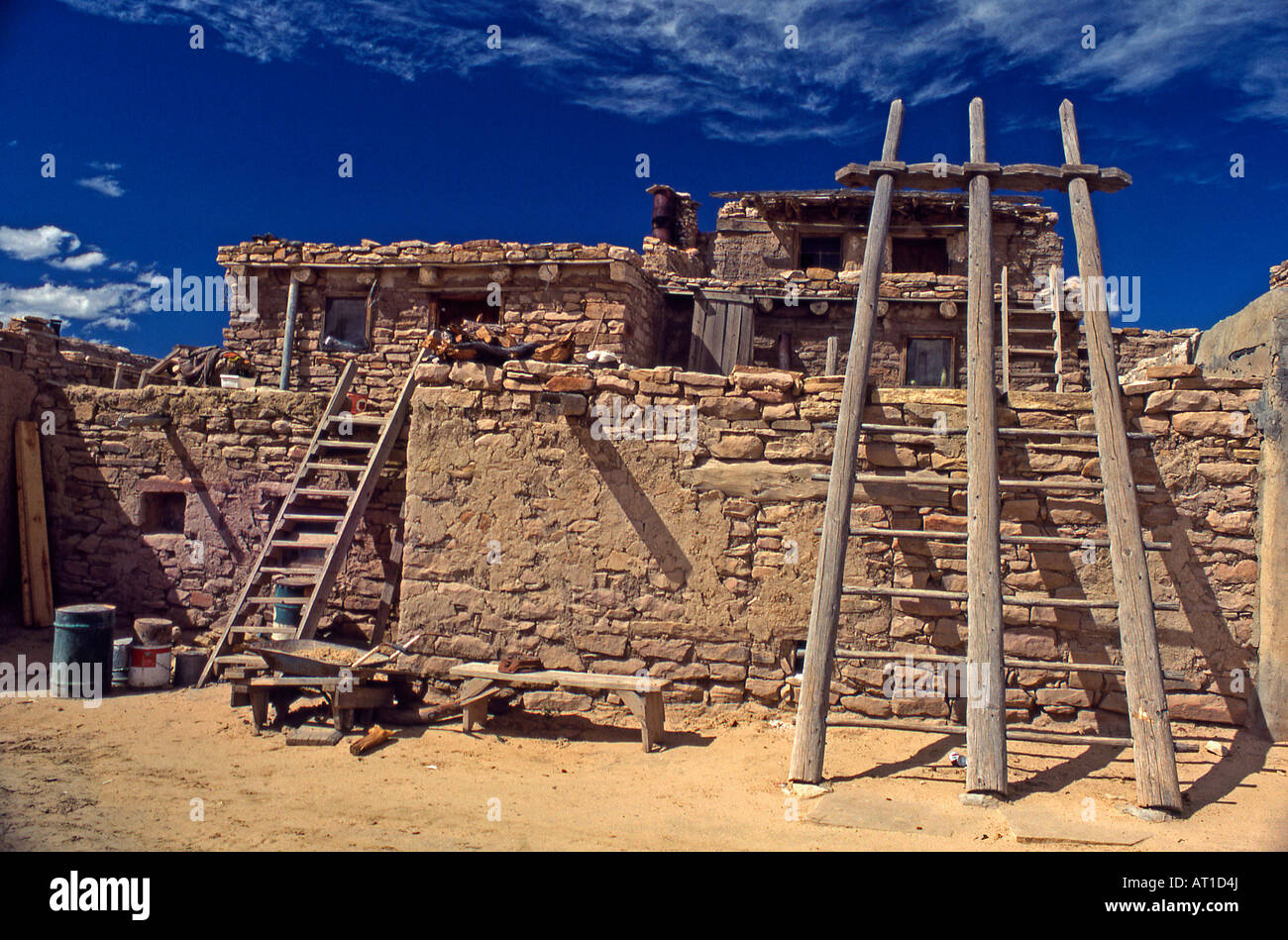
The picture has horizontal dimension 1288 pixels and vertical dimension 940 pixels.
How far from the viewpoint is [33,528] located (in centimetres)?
841

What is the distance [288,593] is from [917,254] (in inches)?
428

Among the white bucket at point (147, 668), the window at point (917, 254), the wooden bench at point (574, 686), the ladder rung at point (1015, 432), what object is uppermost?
the window at point (917, 254)

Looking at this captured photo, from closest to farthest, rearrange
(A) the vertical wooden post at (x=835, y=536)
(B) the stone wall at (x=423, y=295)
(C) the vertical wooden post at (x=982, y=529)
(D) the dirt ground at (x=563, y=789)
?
(D) the dirt ground at (x=563, y=789) < (C) the vertical wooden post at (x=982, y=529) < (A) the vertical wooden post at (x=835, y=536) < (B) the stone wall at (x=423, y=295)

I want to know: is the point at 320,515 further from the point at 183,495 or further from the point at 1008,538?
the point at 1008,538

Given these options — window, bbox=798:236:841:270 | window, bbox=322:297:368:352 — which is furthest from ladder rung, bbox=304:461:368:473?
window, bbox=798:236:841:270

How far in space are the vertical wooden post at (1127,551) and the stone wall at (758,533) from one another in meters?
0.34

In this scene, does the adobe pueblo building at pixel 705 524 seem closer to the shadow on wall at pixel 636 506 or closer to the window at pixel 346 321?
the shadow on wall at pixel 636 506

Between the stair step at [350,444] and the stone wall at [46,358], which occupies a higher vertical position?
the stone wall at [46,358]

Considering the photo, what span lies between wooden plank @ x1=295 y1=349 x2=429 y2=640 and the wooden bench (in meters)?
1.76

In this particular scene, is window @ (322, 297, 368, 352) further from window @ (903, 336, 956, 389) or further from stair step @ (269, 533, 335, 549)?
window @ (903, 336, 956, 389)

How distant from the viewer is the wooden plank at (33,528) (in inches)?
329

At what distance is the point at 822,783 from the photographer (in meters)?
4.20

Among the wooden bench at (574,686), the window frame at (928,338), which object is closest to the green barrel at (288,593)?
the wooden bench at (574,686)
